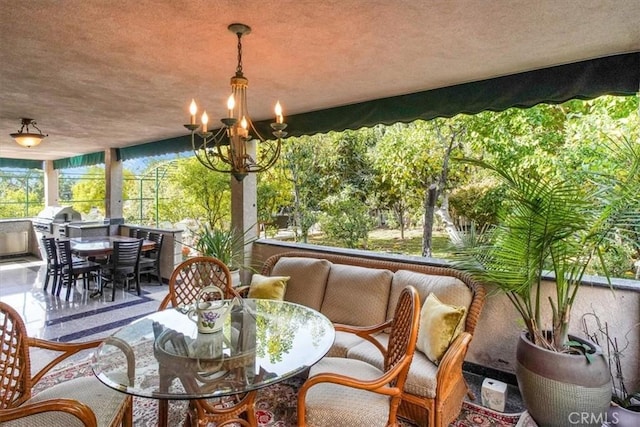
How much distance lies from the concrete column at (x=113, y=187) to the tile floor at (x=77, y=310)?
5.30 feet

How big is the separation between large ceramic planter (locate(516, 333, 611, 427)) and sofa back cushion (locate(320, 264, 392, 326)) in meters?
1.15

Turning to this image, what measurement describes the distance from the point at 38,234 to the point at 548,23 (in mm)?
10124

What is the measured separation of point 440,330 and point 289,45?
6.84 ft

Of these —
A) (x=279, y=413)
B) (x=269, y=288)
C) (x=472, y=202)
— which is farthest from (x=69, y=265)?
(x=472, y=202)

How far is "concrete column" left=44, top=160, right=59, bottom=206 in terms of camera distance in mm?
10008

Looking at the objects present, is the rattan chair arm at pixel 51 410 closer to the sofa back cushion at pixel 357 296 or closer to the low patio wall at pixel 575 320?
the sofa back cushion at pixel 357 296

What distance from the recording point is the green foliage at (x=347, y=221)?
6953 mm

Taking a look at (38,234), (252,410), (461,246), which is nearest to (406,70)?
(461,246)

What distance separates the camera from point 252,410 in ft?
6.44

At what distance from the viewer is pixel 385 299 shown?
116 inches

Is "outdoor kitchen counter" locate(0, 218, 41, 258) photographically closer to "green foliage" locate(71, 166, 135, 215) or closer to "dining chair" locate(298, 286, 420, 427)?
"green foliage" locate(71, 166, 135, 215)

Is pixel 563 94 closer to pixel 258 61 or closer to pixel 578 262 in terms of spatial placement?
pixel 578 262

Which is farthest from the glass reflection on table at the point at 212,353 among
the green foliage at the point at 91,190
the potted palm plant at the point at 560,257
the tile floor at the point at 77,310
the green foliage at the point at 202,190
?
the green foliage at the point at 91,190

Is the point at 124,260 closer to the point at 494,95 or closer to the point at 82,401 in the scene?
the point at 82,401
